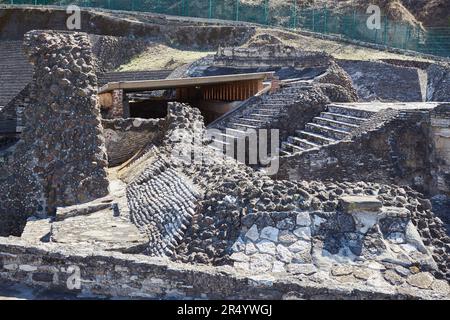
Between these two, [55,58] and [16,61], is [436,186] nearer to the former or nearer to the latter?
[55,58]

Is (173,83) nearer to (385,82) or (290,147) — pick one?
(290,147)

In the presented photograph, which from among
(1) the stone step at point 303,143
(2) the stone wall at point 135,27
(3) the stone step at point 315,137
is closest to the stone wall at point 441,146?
(3) the stone step at point 315,137

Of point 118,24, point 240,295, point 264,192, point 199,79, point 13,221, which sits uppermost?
point 118,24

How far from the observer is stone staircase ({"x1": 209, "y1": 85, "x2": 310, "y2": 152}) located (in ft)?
45.2

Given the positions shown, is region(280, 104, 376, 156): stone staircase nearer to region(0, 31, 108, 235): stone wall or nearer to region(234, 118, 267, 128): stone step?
region(234, 118, 267, 128): stone step

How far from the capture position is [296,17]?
112 feet

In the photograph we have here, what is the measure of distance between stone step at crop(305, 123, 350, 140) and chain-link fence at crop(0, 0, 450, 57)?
1906 cm

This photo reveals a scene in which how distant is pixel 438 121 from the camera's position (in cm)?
1123

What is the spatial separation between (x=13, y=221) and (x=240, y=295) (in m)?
6.28

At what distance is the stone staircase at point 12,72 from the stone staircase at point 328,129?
8842mm

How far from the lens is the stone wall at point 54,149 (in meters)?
10.2

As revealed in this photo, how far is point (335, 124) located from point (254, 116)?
270cm

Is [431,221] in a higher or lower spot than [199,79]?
lower

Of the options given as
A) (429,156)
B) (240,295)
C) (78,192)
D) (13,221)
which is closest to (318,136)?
(429,156)
